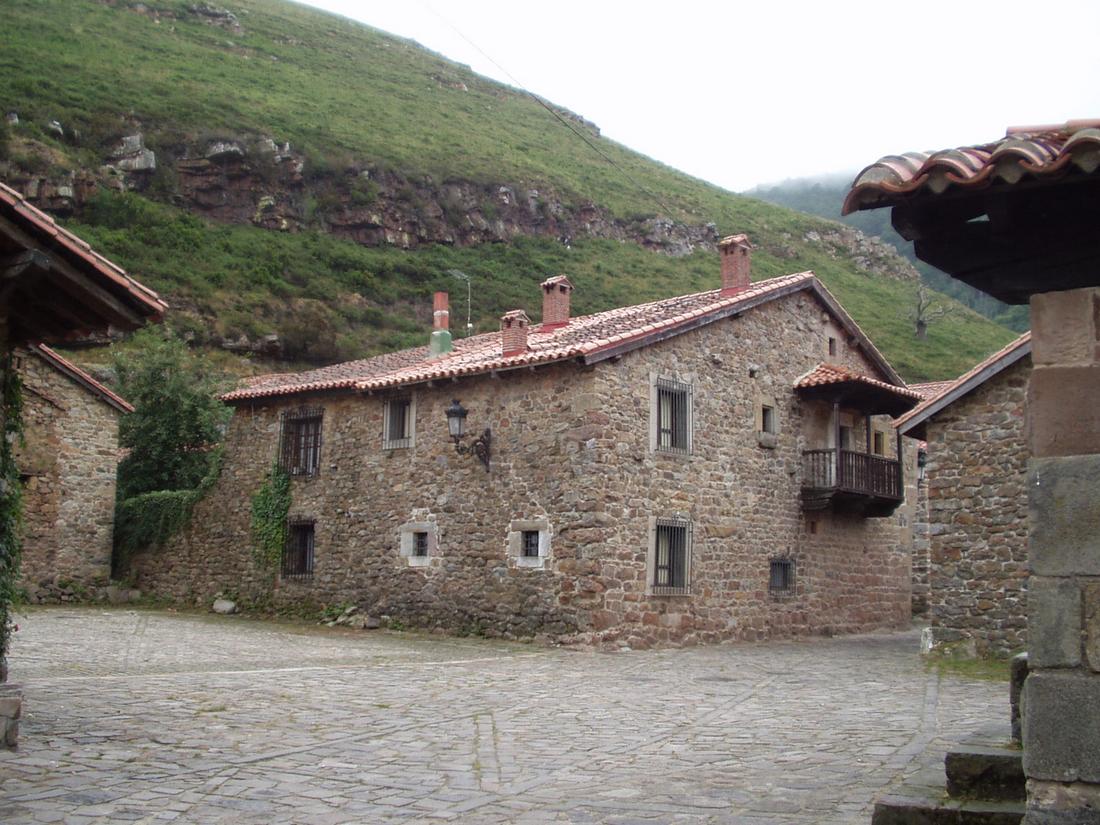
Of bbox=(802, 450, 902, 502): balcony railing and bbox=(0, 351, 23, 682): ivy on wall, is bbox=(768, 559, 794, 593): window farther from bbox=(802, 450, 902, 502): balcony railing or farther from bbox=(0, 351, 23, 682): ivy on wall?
bbox=(0, 351, 23, 682): ivy on wall

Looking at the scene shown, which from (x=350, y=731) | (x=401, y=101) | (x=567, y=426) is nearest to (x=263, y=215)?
(x=401, y=101)

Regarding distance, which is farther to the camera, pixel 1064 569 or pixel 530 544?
pixel 530 544

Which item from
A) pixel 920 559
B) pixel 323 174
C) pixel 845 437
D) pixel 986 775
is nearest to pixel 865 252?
pixel 323 174

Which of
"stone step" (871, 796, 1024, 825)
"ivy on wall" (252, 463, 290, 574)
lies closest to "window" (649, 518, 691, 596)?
"ivy on wall" (252, 463, 290, 574)

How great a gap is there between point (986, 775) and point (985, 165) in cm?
286

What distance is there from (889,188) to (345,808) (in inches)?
171

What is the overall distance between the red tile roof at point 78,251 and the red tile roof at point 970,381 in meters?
10.7

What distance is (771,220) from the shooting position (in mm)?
72000

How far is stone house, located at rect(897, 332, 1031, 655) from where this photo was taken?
14578 mm

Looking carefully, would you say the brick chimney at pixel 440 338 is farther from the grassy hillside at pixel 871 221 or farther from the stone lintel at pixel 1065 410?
the grassy hillside at pixel 871 221

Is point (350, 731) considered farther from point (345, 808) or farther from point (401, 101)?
point (401, 101)

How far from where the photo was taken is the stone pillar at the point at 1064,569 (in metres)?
→ 4.00

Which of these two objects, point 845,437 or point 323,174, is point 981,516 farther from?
point 323,174

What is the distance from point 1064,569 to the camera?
4094 millimetres
